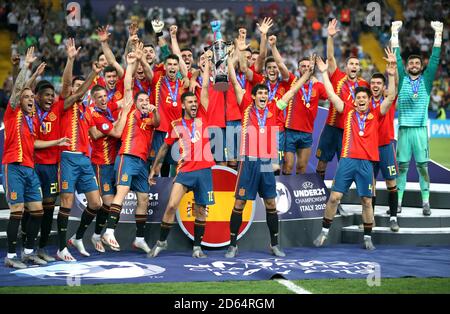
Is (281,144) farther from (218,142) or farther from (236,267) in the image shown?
(236,267)

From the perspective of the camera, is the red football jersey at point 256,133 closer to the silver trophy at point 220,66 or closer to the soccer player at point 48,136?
the silver trophy at point 220,66

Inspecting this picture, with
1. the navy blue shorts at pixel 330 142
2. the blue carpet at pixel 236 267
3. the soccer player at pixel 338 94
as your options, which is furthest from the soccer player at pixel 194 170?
the navy blue shorts at pixel 330 142

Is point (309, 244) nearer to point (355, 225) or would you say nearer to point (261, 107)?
point (355, 225)

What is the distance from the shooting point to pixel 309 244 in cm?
973

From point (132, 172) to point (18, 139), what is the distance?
1.36 metres

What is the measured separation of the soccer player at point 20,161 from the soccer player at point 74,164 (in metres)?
0.31

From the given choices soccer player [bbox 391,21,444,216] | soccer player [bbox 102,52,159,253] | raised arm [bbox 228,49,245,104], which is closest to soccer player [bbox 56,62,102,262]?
soccer player [bbox 102,52,159,253]

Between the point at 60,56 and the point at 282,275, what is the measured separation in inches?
540

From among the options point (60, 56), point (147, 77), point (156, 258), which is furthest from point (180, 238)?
point (60, 56)

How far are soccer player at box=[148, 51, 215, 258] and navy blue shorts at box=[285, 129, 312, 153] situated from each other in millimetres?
1586

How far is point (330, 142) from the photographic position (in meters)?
10.2

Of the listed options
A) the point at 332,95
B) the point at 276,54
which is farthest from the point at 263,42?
the point at 332,95

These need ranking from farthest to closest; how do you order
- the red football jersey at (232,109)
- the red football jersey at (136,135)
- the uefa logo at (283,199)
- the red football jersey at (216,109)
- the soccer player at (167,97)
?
the red football jersey at (232,109) < the red football jersey at (216,109) < the soccer player at (167,97) < the uefa logo at (283,199) < the red football jersey at (136,135)

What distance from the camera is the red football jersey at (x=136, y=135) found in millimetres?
8977
